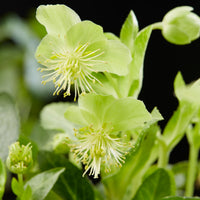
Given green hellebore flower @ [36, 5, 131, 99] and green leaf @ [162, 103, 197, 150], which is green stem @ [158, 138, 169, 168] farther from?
green hellebore flower @ [36, 5, 131, 99]

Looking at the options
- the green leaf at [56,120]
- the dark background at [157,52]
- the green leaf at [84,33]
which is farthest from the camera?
the dark background at [157,52]

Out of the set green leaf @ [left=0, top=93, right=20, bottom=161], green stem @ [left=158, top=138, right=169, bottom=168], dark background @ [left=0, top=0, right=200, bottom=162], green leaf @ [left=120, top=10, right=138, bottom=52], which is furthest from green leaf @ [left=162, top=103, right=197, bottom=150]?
dark background @ [left=0, top=0, right=200, bottom=162]

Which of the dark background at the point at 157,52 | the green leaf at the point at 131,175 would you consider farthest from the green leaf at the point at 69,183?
the dark background at the point at 157,52

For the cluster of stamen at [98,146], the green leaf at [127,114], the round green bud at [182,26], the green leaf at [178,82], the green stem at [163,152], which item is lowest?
the green stem at [163,152]

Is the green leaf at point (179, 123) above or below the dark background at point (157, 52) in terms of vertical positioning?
below

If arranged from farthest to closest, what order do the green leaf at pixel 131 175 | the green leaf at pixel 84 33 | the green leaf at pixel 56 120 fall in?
the green leaf at pixel 56 120
the green leaf at pixel 131 175
the green leaf at pixel 84 33

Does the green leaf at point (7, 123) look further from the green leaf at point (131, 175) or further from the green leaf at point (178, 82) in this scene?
the green leaf at point (178, 82)

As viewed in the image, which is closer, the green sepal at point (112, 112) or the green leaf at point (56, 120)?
the green sepal at point (112, 112)
